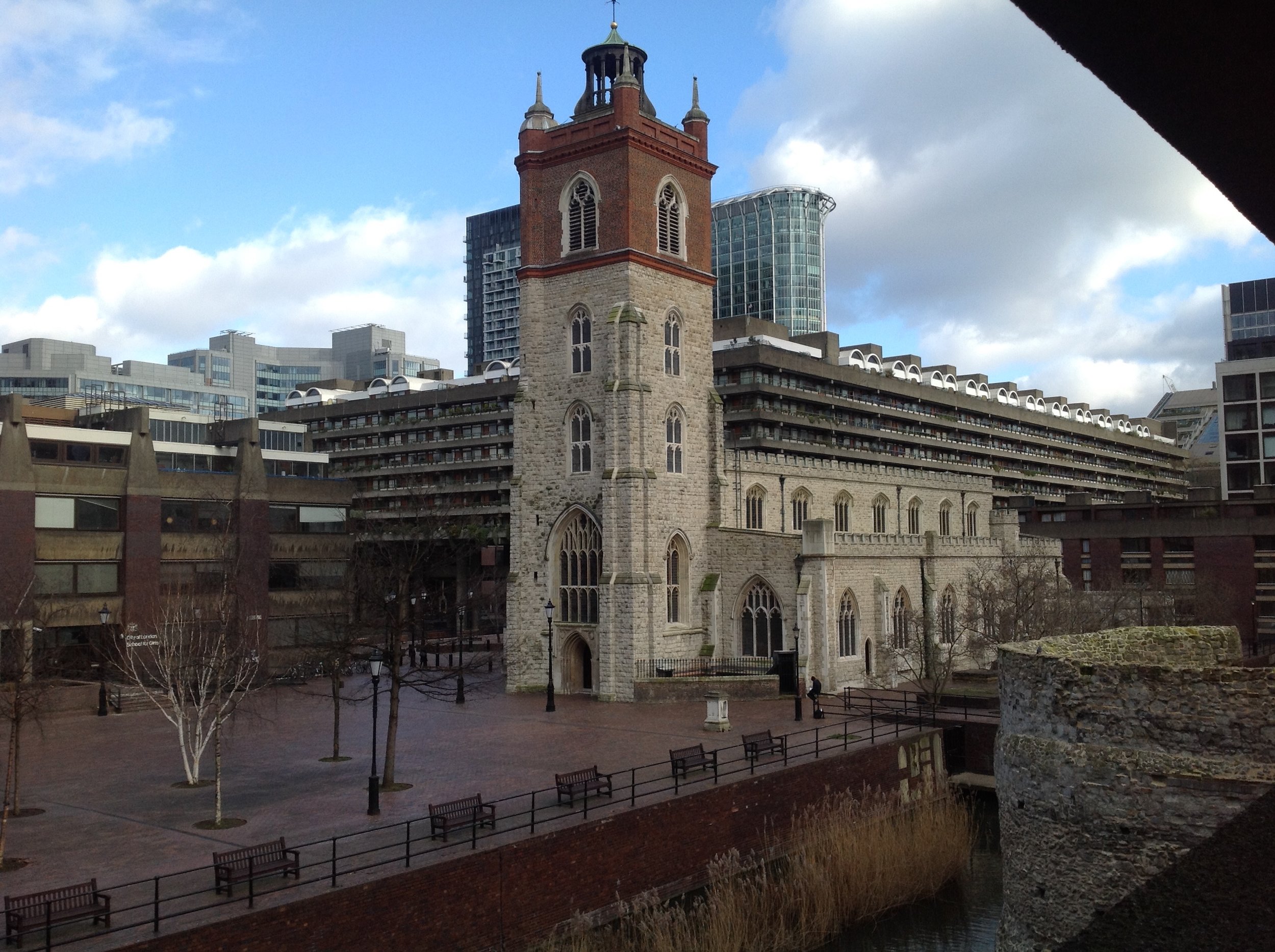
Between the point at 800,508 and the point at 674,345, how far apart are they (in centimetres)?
1184

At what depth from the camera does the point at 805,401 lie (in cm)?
6950

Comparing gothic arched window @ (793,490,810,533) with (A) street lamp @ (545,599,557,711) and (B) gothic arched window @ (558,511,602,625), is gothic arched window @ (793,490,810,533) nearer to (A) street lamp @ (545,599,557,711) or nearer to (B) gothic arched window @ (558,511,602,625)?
(B) gothic arched window @ (558,511,602,625)

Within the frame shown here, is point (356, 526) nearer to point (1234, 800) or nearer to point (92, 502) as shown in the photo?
point (92, 502)

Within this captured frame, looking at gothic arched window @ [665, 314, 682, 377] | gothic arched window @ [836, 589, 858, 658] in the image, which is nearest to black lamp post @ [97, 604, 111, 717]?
gothic arched window @ [665, 314, 682, 377]

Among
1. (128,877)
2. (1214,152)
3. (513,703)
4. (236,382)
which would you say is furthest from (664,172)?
(236,382)

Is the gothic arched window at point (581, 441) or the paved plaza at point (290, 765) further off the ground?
the gothic arched window at point (581, 441)

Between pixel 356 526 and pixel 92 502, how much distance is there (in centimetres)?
1657

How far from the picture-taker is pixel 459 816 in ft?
69.2

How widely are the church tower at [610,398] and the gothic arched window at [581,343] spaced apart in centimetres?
5

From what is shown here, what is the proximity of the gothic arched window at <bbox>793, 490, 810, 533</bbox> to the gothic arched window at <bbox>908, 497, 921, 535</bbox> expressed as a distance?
900cm

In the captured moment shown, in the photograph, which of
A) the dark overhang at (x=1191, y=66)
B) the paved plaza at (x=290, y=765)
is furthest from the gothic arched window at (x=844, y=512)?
the dark overhang at (x=1191, y=66)

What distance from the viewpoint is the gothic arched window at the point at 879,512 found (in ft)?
184

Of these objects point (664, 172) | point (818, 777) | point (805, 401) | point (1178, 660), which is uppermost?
point (664, 172)

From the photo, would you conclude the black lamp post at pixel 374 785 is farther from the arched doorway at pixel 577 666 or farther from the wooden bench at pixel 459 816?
the arched doorway at pixel 577 666
